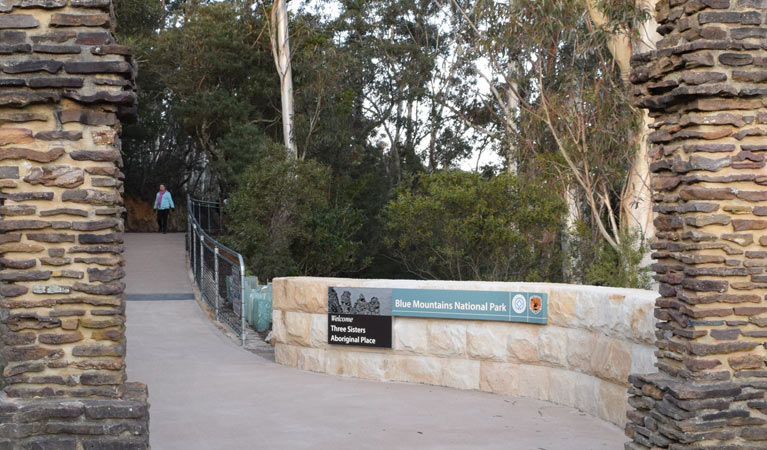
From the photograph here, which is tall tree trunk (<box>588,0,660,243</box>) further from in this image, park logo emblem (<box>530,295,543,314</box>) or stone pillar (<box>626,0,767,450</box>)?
stone pillar (<box>626,0,767,450</box>)

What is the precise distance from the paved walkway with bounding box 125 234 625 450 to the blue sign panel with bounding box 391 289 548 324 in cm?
88

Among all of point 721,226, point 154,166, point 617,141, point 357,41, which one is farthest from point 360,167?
point 721,226

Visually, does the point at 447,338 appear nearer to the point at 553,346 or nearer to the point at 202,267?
the point at 553,346

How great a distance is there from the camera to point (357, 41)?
35.1 meters

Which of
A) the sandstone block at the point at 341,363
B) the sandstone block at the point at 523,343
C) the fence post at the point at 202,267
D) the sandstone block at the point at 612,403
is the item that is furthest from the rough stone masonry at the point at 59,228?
the fence post at the point at 202,267

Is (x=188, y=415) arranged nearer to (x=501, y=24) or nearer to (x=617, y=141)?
(x=617, y=141)

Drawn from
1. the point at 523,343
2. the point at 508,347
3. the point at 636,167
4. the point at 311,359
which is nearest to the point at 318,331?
the point at 311,359

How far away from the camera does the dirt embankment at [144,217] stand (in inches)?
1326

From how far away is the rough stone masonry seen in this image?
5.66 meters

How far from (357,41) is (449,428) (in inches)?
1106

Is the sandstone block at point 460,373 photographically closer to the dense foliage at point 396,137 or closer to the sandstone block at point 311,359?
the sandstone block at point 311,359

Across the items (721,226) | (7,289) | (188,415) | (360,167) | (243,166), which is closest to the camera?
(7,289)

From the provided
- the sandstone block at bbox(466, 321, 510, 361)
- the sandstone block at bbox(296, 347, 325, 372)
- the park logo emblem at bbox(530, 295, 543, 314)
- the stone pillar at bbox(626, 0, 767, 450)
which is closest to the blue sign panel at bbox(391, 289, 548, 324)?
the park logo emblem at bbox(530, 295, 543, 314)

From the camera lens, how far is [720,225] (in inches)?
243
